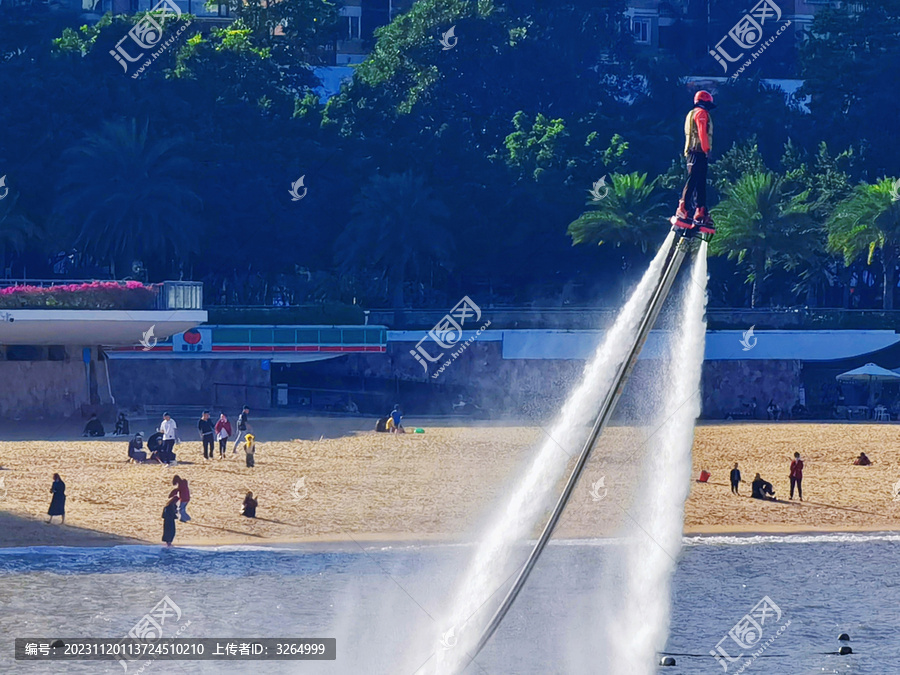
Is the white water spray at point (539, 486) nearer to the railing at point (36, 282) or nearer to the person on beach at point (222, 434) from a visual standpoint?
the person on beach at point (222, 434)

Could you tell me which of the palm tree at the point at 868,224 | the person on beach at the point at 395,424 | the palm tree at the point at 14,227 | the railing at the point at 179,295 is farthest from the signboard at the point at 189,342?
the palm tree at the point at 868,224

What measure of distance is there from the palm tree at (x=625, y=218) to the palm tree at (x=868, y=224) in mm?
10192

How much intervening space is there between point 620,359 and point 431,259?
73095 millimetres

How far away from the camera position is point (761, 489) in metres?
47.1

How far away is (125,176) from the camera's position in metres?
82.4

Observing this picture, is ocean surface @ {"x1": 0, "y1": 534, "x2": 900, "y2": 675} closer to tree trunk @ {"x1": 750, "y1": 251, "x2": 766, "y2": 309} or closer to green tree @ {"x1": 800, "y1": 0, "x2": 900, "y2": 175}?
tree trunk @ {"x1": 750, "y1": 251, "x2": 766, "y2": 309}

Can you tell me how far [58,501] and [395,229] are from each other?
158ft

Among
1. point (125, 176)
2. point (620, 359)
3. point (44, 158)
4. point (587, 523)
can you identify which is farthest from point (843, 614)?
point (44, 158)

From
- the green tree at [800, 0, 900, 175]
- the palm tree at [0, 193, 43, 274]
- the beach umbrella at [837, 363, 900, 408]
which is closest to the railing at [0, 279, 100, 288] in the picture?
the palm tree at [0, 193, 43, 274]

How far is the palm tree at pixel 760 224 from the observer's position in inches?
3282

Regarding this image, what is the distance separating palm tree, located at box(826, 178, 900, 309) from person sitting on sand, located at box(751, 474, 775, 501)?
121ft

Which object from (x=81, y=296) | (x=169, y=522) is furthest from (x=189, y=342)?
(x=169, y=522)

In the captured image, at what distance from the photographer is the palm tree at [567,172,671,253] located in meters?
85.6

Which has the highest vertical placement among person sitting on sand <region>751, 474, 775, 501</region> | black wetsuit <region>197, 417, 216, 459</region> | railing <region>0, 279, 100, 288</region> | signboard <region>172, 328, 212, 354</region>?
railing <region>0, 279, 100, 288</region>
